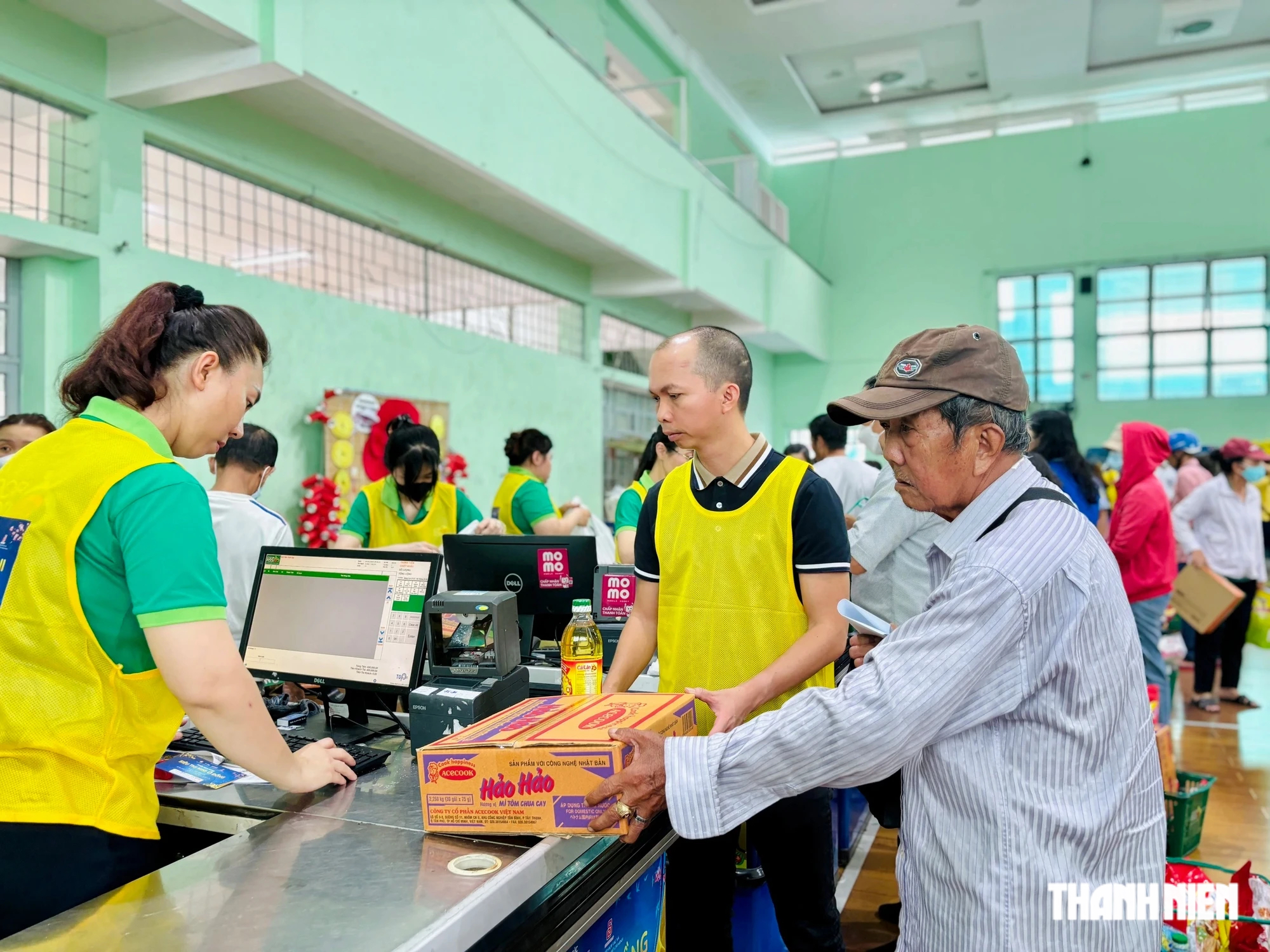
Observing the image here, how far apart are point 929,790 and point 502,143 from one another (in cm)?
544

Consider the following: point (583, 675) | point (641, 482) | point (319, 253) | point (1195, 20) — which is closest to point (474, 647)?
point (583, 675)

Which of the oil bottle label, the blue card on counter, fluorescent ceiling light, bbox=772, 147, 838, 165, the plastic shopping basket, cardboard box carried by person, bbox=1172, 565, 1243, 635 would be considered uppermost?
fluorescent ceiling light, bbox=772, 147, 838, 165

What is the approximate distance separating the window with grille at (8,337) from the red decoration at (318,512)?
148cm

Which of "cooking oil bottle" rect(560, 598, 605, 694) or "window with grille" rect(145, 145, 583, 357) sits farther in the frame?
"window with grille" rect(145, 145, 583, 357)

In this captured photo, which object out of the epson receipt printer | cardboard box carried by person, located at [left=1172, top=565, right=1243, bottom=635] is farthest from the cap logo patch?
cardboard box carried by person, located at [left=1172, top=565, right=1243, bottom=635]

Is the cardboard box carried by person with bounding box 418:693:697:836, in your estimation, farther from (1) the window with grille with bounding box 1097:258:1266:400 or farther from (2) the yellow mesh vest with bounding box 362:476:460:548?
(1) the window with grille with bounding box 1097:258:1266:400

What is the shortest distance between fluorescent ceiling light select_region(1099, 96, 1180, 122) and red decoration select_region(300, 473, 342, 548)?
38.8ft

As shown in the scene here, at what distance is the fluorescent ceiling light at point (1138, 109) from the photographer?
12.3 m

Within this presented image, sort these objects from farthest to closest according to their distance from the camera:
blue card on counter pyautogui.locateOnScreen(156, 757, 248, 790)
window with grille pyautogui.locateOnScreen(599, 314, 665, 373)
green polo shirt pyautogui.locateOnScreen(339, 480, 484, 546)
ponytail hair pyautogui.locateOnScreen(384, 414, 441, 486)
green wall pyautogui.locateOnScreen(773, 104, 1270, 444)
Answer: green wall pyautogui.locateOnScreen(773, 104, 1270, 444)
window with grille pyautogui.locateOnScreen(599, 314, 665, 373)
green polo shirt pyautogui.locateOnScreen(339, 480, 484, 546)
ponytail hair pyautogui.locateOnScreen(384, 414, 441, 486)
blue card on counter pyautogui.locateOnScreen(156, 757, 248, 790)

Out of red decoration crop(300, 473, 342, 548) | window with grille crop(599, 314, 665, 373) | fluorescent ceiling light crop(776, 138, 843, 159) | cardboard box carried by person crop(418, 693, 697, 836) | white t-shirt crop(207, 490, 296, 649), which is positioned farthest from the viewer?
fluorescent ceiling light crop(776, 138, 843, 159)

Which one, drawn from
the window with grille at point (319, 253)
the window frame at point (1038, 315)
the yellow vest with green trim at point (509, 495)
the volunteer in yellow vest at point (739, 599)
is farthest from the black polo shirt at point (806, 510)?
the window frame at point (1038, 315)

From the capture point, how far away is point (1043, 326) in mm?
12766

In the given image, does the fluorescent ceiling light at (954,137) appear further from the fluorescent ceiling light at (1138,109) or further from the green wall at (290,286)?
the green wall at (290,286)

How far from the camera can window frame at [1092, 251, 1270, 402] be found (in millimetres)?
11773
